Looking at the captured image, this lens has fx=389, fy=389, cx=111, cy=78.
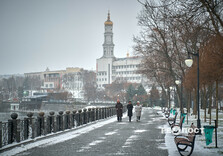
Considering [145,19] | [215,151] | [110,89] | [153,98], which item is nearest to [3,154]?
[215,151]

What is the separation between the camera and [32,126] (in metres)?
16.5

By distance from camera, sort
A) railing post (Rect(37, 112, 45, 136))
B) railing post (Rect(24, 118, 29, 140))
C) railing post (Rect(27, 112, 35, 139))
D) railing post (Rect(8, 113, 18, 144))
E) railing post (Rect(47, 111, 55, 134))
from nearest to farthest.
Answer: railing post (Rect(8, 113, 18, 144)), railing post (Rect(24, 118, 29, 140)), railing post (Rect(27, 112, 35, 139)), railing post (Rect(37, 112, 45, 136)), railing post (Rect(47, 111, 55, 134))

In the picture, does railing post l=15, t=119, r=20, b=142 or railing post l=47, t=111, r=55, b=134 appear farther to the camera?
railing post l=47, t=111, r=55, b=134

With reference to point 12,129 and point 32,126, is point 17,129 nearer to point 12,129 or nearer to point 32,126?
point 12,129

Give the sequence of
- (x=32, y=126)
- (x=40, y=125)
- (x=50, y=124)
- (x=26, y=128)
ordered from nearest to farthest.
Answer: (x=26, y=128) < (x=32, y=126) < (x=40, y=125) < (x=50, y=124)

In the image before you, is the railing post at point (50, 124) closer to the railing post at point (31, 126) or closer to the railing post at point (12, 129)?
the railing post at point (31, 126)

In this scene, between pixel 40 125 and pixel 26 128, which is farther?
pixel 40 125

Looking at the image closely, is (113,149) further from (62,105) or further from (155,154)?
(62,105)

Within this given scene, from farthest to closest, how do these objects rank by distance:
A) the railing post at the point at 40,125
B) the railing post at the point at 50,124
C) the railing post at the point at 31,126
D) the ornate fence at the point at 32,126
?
the railing post at the point at 50,124 < the railing post at the point at 40,125 < the railing post at the point at 31,126 < the ornate fence at the point at 32,126

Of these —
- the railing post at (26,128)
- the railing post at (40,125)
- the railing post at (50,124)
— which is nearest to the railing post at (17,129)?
the railing post at (26,128)

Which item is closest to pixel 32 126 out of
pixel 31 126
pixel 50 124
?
pixel 31 126

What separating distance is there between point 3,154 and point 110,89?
140376mm

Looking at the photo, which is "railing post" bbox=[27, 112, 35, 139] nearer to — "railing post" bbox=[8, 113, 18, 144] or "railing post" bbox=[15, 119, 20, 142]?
"railing post" bbox=[15, 119, 20, 142]

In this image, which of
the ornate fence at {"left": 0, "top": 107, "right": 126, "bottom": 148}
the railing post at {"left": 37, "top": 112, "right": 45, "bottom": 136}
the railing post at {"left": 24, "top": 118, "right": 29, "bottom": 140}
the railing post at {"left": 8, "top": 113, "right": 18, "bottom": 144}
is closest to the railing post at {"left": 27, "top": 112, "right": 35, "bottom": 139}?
the ornate fence at {"left": 0, "top": 107, "right": 126, "bottom": 148}
